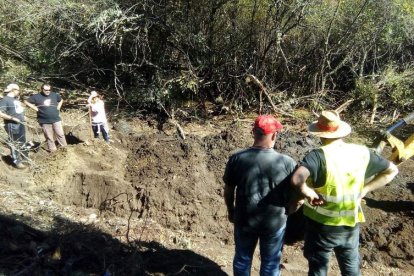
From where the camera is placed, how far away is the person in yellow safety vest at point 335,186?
3.51 m

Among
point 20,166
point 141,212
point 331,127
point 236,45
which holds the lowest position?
point 20,166

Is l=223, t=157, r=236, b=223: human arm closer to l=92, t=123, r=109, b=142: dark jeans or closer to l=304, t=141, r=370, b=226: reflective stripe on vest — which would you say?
l=304, t=141, r=370, b=226: reflective stripe on vest

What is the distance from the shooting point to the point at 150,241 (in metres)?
5.82

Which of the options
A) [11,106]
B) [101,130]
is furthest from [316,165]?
[101,130]

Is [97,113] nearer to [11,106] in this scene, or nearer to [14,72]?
[11,106]

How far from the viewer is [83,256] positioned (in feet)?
14.1

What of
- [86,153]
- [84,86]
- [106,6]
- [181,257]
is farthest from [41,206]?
[84,86]

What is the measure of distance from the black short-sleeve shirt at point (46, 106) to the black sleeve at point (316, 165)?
21.0ft

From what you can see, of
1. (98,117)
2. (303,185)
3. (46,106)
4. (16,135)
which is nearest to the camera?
(303,185)

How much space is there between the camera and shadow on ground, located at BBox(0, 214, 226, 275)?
12.9 feet

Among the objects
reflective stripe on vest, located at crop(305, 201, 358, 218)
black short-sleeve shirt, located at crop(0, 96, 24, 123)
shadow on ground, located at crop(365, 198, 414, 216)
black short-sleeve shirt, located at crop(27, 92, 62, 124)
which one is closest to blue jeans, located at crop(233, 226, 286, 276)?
reflective stripe on vest, located at crop(305, 201, 358, 218)

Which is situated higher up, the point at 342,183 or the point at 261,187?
the point at 342,183

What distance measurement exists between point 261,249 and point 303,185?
810 mm

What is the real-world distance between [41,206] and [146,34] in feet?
19.5
